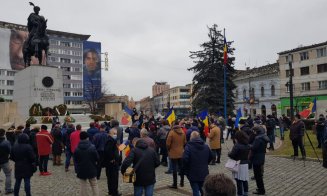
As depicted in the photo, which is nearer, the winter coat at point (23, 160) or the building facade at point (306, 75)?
the winter coat at point (23, 160)

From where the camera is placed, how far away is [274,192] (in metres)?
8.54

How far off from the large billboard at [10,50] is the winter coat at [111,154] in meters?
57.2

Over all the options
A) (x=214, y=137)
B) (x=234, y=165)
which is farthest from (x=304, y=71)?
(x=234, y=165)

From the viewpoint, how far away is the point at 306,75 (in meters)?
58.6

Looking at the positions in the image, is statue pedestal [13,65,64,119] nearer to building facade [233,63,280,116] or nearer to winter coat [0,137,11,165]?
winter coat [0,137,11,165]

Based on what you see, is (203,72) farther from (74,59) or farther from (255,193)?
(74,59)

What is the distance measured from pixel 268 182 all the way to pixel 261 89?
61244 millimetres

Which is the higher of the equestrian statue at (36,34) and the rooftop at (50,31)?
the rooftop at (50,31)

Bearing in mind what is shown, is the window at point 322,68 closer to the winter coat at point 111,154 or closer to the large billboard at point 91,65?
the large billboard at point 91,65

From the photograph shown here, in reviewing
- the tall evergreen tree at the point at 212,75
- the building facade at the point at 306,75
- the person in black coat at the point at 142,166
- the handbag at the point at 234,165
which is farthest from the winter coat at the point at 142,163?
the building facade at the point at 306,75

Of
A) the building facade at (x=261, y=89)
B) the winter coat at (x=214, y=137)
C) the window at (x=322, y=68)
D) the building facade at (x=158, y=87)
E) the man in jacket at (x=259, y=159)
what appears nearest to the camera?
the man in jacket at (x=259, y=159)

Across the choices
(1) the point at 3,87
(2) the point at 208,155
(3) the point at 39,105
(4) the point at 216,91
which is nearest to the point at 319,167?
(2) the point at 208,155

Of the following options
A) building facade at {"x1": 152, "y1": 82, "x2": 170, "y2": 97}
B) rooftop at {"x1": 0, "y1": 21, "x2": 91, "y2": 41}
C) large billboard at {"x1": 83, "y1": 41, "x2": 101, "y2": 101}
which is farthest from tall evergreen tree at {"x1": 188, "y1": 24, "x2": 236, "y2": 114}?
building facade at {"x1": 152, "y1": 82, "x2": 170, "y2": 97}

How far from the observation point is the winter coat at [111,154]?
8.67 meters
